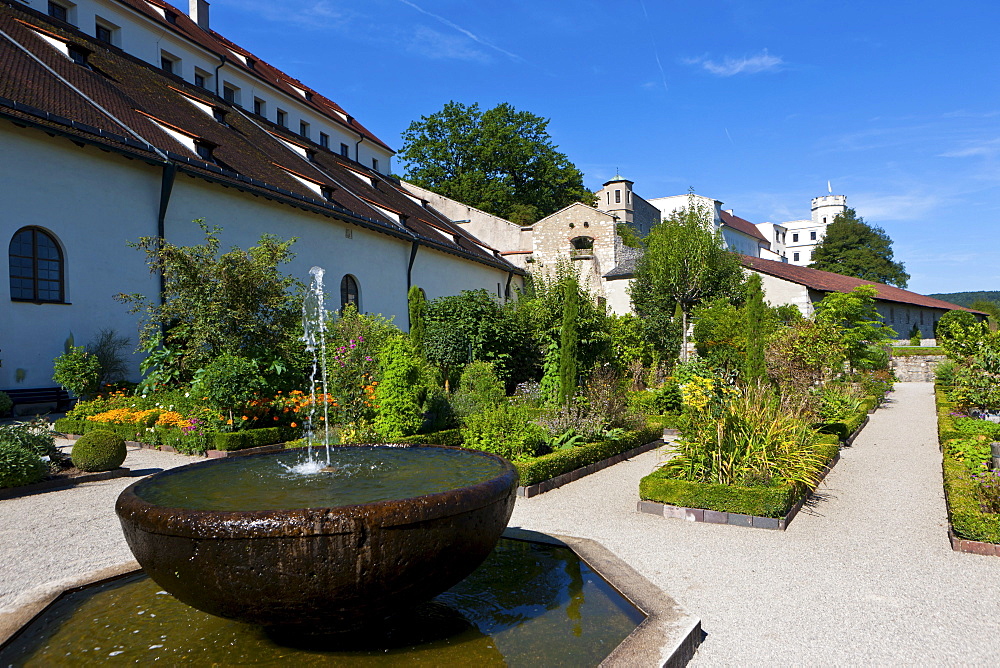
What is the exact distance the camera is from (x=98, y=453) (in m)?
8.93

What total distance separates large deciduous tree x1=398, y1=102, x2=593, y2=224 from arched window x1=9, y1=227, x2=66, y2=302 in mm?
33386

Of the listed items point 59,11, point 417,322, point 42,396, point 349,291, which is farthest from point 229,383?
point 59,11

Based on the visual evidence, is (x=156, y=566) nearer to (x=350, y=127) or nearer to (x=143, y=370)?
(x=143, y=370)

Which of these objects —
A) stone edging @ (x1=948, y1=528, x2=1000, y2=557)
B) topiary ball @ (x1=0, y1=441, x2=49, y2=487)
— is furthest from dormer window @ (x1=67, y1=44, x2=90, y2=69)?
stone edging @ (x1=948, y1=528, x2=1000, y2=557)

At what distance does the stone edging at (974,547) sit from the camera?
5775 mm

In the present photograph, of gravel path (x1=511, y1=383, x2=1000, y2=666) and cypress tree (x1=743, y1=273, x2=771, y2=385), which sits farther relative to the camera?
cypress tree (x1=743, y1=273, x2=771, y2=385)

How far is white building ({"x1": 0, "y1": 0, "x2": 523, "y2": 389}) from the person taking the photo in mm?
13328

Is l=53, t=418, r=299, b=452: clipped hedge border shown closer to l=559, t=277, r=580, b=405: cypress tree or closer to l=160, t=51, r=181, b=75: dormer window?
l=559, t=277, r=580, b=405: cypress tree

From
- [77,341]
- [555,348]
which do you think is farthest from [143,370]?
[555,348]

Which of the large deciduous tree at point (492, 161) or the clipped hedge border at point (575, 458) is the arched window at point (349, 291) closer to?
the clipped hedge border at point (575, 458)

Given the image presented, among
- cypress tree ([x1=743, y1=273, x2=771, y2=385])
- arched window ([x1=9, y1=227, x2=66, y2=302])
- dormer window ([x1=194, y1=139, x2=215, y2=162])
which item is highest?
dormer window ([x1=194, y1=139, x2=215, y2=162])

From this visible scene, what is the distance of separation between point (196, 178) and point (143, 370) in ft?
19.7

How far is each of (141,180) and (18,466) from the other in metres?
9.46

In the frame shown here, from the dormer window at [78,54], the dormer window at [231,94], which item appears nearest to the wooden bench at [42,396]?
the dormer window at [78,54]
